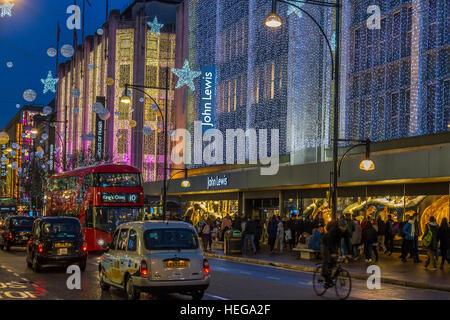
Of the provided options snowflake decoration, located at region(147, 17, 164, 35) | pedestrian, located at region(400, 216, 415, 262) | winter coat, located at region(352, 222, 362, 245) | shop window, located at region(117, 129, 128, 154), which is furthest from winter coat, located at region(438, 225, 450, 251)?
shop window, located at region(117, 129, 128, 154)

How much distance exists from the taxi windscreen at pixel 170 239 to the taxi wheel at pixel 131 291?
0.82 metres

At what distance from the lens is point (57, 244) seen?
20547 mm

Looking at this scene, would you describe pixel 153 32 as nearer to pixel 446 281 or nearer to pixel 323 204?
pixel 323 204

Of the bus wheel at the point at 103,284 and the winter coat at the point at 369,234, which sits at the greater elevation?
the winter coat at the point at 369,234

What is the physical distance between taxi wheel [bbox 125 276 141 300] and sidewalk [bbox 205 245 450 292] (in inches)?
324

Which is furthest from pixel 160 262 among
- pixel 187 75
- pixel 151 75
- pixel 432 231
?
pixel 151 75

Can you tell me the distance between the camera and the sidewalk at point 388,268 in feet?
60.2

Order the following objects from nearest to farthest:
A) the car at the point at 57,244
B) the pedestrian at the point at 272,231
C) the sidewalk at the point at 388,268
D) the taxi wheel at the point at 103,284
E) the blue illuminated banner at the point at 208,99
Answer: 1. the taxi wheel at the point at 103,284
2. the sidewalk at the point at 388,268
3. the car at the point at 57,244
4. the pedestrian at the point at 272,231
5. the blue illuminated banner at the point at 208,99

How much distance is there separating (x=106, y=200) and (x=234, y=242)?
232 inches

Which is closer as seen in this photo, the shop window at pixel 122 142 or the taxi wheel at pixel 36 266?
the taxi wheel at pixel 36 266

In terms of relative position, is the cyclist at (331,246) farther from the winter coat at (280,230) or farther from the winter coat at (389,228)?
the winter coat at (280,230)

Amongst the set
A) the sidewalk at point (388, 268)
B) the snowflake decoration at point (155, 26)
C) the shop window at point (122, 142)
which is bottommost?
the sidewalk at point (388, 268)

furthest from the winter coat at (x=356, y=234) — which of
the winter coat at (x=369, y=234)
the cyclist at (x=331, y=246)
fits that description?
the cyclist at (x=331, y=246)

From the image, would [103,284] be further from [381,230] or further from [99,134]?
[99,134]
